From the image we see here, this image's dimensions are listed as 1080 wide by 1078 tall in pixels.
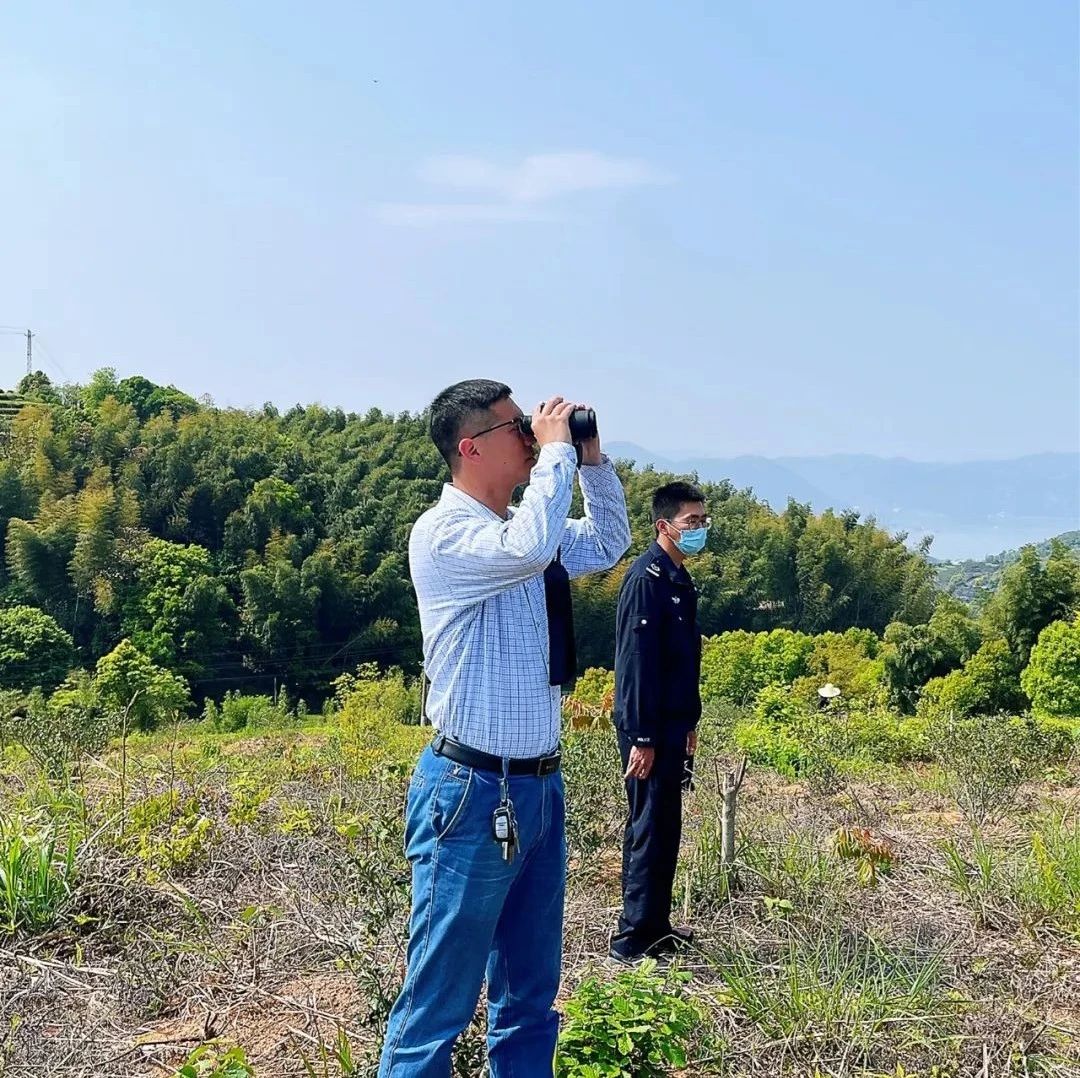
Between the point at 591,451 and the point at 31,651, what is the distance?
3602cm

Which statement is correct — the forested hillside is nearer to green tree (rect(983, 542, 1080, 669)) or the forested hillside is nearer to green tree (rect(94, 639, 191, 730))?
green tree (rect(94, 639, 191, 730))

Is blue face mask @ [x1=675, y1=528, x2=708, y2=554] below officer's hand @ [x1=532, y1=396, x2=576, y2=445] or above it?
below

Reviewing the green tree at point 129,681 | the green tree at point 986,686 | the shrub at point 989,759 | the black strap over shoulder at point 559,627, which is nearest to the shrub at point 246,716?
the green tree at point 129,681

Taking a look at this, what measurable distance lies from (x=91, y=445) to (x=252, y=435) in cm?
830

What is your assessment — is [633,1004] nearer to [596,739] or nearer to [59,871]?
[59,871]

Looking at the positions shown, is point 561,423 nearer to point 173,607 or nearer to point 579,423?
point 579,423

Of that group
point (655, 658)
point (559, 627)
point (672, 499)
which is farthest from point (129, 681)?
point (559, 627)

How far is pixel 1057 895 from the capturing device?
3297mm

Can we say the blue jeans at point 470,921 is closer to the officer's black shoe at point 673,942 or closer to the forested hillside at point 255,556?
the officer's black shoe at point 673,942

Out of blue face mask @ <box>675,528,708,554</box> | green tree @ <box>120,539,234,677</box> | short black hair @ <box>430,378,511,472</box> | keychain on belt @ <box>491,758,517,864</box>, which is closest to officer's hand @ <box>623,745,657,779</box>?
blue face mask @ <box>675,528,708,554</box>

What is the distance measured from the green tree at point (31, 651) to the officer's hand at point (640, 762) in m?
33.9

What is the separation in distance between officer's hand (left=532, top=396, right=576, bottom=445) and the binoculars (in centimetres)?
2

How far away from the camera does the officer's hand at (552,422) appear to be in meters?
1.99

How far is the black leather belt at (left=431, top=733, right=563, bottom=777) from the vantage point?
191 centimetres
